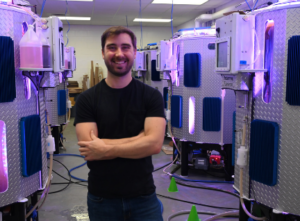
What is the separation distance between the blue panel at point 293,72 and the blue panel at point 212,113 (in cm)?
208

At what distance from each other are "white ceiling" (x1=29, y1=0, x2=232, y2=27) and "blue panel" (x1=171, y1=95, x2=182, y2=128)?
15.1 ft

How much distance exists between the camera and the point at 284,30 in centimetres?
248

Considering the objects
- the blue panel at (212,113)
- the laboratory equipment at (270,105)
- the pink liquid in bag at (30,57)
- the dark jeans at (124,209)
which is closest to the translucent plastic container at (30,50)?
the pink liquid in bag at (30,57)

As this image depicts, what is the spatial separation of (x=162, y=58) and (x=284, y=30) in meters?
2.56

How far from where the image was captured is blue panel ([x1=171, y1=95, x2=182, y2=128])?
4.88 metres

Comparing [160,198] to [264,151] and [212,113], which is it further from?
[264,151]

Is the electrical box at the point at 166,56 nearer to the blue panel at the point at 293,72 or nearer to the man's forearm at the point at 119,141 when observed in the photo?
the blue panel at the point at 293,72

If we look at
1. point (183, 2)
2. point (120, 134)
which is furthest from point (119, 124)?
point (183, 2)

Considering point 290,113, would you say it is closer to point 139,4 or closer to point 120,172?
point 120,172

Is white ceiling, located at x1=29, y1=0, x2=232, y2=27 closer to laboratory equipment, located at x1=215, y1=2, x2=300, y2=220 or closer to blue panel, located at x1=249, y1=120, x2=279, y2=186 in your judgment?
laboratory equipment, located at x1=215, y1=2, x2=300, y2=220

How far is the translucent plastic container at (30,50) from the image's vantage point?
2.51 m

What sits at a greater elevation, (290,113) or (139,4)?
(139,4)

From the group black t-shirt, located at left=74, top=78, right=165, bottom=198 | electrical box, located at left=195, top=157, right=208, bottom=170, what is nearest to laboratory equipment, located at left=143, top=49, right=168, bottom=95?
electrical box, located at left=195, top=157, right=208, bottom=170

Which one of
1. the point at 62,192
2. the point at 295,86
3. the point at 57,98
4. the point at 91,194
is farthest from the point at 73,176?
the point at 295,86
